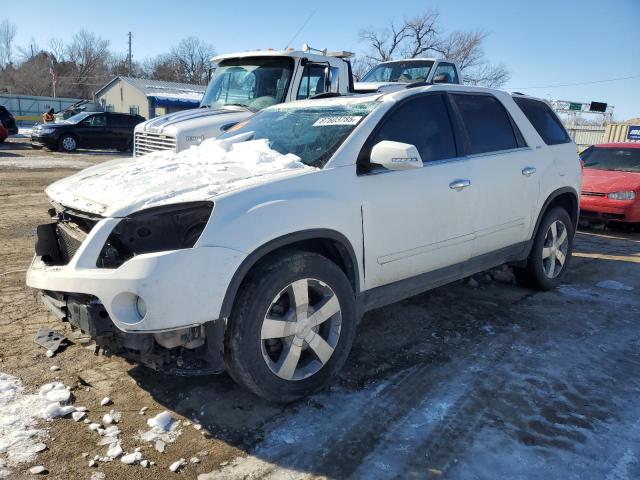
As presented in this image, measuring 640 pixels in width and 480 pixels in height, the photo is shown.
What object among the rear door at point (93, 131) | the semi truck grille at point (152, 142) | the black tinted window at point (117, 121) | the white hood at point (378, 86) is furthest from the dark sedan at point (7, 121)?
the white hood at point (378, 86)

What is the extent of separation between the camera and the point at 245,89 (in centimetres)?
808

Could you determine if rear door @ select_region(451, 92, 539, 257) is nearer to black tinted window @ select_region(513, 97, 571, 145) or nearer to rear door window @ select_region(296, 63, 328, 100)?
black tinted window @ select_region(513, 97, 571, 145)

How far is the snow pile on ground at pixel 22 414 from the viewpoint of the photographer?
8.36ft

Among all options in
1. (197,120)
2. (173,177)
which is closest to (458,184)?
(173,177)

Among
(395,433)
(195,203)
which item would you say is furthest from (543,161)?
(195,203)

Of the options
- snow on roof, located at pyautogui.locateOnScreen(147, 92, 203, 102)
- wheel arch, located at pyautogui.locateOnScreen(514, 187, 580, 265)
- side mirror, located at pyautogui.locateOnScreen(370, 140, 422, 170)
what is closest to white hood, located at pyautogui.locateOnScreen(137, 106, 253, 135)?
wheel arch, located at pyautogui.locateOnScreen(514, 187, 580, 265)

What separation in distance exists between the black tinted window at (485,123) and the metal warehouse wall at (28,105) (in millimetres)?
45126

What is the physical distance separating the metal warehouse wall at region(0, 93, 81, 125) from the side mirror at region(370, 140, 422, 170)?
150 feet

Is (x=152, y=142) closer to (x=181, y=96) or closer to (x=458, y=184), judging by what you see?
(x=458, y=184)

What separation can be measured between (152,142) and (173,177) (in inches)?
188

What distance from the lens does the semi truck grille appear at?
7102mm

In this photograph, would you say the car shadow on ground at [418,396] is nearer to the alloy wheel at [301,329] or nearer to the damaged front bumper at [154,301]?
the alloy wheel at [301,329]

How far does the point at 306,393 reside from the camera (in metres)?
3.09

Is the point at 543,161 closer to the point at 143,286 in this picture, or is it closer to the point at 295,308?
the point at 295,308
